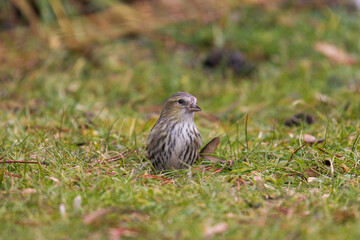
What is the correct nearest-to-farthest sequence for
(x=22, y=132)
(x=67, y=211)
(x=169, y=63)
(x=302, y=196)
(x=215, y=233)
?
(x=215, y=233)
(x=67, y=211)
(x=302, y=196)
(x=22, y=132)
(x=169, y=63)

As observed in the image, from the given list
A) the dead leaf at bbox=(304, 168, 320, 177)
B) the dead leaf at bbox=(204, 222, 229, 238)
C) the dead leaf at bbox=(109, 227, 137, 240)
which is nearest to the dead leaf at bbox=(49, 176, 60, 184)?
the dead leaf at bbox=(109, 227, 137, 240)

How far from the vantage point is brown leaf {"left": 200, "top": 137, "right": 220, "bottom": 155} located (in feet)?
16.3

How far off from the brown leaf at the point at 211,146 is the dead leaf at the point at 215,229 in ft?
5.64

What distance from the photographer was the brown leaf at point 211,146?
4965 millimetres

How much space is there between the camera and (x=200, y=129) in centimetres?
607

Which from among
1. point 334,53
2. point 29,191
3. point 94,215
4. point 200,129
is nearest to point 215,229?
point 94,215

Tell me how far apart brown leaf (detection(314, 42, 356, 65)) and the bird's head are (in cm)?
452

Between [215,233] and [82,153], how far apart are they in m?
1.94

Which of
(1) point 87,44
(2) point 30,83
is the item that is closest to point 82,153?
(2) point 30,83

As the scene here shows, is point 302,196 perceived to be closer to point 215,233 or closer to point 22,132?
point 215,233

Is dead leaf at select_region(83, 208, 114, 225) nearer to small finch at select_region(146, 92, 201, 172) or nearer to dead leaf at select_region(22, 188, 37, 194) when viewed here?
dead leaf at select_region(22, 188, 37, 194)

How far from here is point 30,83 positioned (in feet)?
25.5

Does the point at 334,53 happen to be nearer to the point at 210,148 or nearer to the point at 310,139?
the point at 310,139

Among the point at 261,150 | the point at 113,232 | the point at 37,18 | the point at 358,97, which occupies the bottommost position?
the point at 358,97
